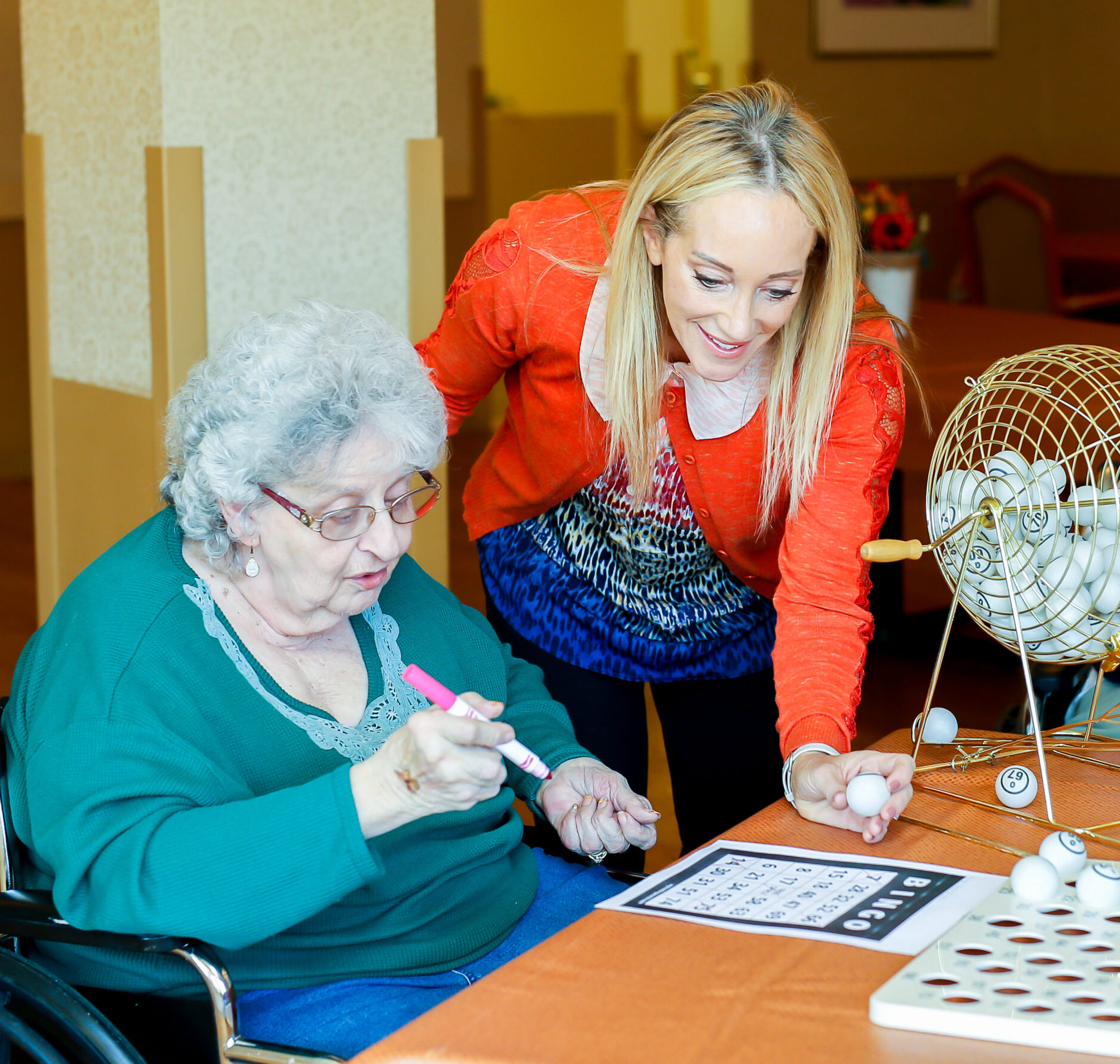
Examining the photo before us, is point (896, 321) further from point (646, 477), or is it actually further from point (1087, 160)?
point (1087, 160)

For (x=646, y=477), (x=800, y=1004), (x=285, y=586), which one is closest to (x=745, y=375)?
(x=646, y=477)

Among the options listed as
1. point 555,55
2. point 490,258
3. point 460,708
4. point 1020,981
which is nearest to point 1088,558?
point 1020,981

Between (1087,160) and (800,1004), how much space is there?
7777 millimetres

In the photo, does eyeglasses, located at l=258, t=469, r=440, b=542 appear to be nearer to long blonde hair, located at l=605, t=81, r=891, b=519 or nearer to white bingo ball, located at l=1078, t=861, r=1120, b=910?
long blonde hair, located at l=605, t=81, r=891, b=519

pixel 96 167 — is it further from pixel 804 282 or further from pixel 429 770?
pixel 429 770

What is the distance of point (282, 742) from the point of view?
1.53 m

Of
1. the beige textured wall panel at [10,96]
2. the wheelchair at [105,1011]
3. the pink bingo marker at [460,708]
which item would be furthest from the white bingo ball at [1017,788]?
the beige textured wall panel at [10,96]

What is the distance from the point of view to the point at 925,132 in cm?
786

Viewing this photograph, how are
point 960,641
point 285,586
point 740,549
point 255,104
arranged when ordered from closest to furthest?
1. point 285,586
2. point 740,549
3. point 255,104
4. point 960,641

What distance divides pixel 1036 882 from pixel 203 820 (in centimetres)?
73

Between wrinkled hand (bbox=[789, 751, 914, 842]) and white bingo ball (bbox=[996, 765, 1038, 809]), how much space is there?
9 centimetres

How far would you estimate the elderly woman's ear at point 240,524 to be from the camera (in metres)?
1.53

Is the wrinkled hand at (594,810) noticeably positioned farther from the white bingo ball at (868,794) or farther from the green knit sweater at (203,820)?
the white bingo ball at (868,794)

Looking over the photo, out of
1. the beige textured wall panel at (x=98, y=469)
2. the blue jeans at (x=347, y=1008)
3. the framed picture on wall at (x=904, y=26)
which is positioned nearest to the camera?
the blue jeans at (x=347, y=1008)
